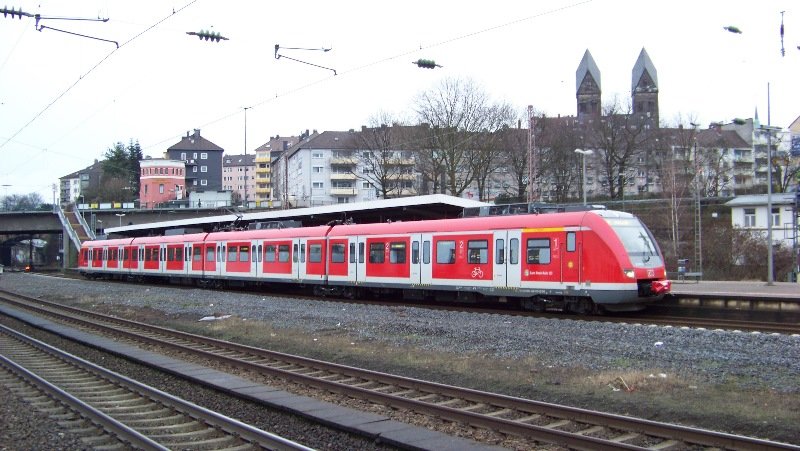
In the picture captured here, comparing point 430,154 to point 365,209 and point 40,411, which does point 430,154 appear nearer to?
point 365,209

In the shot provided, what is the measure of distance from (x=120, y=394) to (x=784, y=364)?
10.2m

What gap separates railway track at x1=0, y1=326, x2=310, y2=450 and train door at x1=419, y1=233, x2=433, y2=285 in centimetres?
1189

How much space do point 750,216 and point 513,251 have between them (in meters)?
42.2

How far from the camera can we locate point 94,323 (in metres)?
20.1

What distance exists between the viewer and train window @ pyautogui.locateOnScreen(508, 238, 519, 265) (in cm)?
1966

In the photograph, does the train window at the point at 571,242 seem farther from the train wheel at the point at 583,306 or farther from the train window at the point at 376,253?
the train window at the point at 376,253

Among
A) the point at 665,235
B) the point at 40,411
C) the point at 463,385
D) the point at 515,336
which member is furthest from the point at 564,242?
the point at 665,235

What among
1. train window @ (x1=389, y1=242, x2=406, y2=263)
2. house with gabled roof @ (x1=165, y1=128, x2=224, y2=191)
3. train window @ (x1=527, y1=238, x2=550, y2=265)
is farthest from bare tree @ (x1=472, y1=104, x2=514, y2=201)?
house with gabled roof @ (x1=165, y1=128, x2=224, y2=191)

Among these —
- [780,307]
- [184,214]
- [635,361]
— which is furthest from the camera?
[184,214]

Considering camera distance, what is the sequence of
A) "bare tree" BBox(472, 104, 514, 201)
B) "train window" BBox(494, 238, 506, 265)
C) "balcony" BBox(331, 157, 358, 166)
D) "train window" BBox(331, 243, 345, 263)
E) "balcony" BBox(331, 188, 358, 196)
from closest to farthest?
"train window" BBox(494, 238, 506, 265) < "train window" BBox(331, 243, 345, 263) < "bare tree" BBox(472, 104, 514, 201) < "balcony" BBox(331, 157, 358, 166) < "balcony" BBox(331, 188, 358, 196)

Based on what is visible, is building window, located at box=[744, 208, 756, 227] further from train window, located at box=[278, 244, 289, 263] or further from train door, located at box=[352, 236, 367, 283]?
train door, located at box=[352, 236, 367, 283]

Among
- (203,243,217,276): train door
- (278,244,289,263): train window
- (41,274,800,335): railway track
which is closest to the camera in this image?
(41,274,800,335): railway track

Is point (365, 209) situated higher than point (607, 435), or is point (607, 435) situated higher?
point (365, 209)

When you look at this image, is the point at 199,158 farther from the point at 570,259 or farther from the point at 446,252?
the point at 570,259
